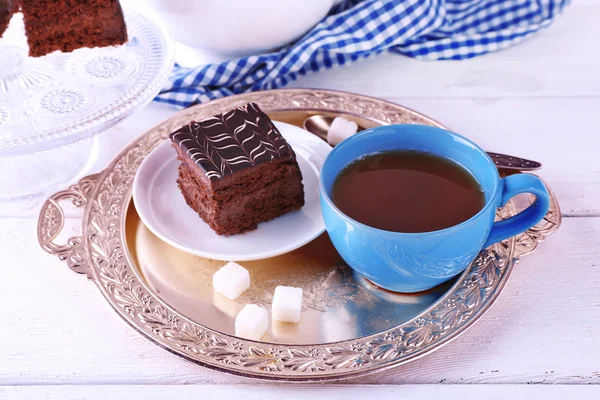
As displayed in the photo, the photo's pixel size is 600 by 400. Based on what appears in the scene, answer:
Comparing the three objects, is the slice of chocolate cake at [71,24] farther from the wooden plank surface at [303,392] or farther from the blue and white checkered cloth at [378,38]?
the wooden plank surface at [303,392]

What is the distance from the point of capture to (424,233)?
1290mm

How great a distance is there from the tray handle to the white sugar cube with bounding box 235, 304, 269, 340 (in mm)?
401

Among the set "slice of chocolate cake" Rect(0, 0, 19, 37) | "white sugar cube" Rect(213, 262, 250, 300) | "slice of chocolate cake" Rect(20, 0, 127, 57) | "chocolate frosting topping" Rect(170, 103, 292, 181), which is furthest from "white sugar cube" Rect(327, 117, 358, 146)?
"slice of chocolate cake" Rect(0, 0, 19, 37)

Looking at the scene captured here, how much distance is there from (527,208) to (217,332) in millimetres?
704

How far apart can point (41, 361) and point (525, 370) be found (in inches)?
40.0

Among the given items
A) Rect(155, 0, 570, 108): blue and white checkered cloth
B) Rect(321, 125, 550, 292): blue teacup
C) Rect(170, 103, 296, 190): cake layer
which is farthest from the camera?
Rect(155, 0, 570, 108): blue and white checkered cloth

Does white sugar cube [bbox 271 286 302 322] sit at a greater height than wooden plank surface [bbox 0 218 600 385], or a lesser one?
greater

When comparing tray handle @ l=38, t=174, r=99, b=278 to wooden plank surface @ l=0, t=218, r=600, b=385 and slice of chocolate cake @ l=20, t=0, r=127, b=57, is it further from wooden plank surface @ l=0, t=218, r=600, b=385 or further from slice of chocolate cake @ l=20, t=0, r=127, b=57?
slice of chocolate cake @ l=20, t=0, r=127, b=57

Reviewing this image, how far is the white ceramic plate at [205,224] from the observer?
1589 millimetres

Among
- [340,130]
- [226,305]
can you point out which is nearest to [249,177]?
[226,305]

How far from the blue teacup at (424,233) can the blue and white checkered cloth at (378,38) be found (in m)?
0.74

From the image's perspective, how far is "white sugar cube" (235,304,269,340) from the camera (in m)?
1.40

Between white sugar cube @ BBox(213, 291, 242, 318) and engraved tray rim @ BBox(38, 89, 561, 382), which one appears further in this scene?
white sugar cube @ BBox(213, 291, 242, 318)

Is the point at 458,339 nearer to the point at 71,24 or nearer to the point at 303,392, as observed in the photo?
the point at 303,392
